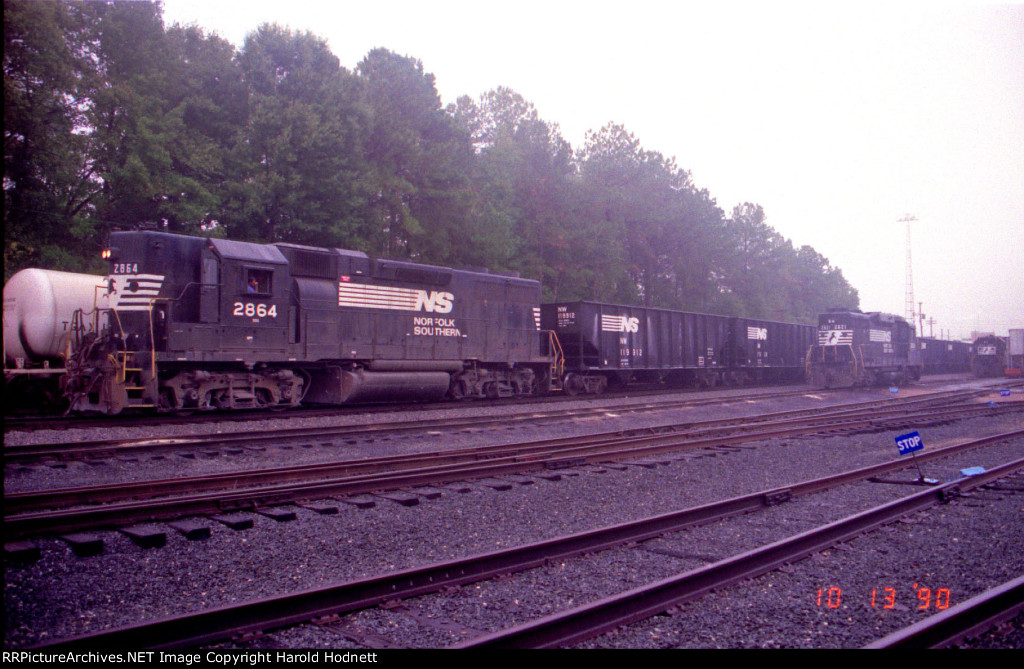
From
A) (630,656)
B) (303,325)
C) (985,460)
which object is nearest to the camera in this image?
(630,656)

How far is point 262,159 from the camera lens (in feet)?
88.3

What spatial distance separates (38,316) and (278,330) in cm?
582

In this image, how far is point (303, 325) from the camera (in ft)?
50.5

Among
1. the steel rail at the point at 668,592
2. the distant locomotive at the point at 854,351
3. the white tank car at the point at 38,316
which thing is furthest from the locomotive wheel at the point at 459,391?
the distant locomotive at the point at 854,351

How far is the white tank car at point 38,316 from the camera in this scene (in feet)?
51.3

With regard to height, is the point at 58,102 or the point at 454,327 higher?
the point at 58,102

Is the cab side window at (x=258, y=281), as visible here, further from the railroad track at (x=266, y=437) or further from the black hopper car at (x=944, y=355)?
the black hopper car at (x=944, y=355)

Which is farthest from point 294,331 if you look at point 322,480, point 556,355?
point 556,355

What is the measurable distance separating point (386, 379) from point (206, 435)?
5.98 m

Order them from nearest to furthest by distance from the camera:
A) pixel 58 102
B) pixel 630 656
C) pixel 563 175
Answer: pixel 630 656 < pixel 58 102 < pixel 563 175

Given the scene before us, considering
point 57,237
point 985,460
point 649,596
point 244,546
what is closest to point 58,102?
point 57,237

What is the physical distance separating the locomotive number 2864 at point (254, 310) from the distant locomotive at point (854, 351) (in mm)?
23974

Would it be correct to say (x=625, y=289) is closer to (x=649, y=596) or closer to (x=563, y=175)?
(x=563, y=175)

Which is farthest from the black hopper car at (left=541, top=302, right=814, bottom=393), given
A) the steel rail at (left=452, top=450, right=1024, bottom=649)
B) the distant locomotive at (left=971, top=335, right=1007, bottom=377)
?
the distant locomotive at (left=971, top=335, right=1007, bottom=377)
